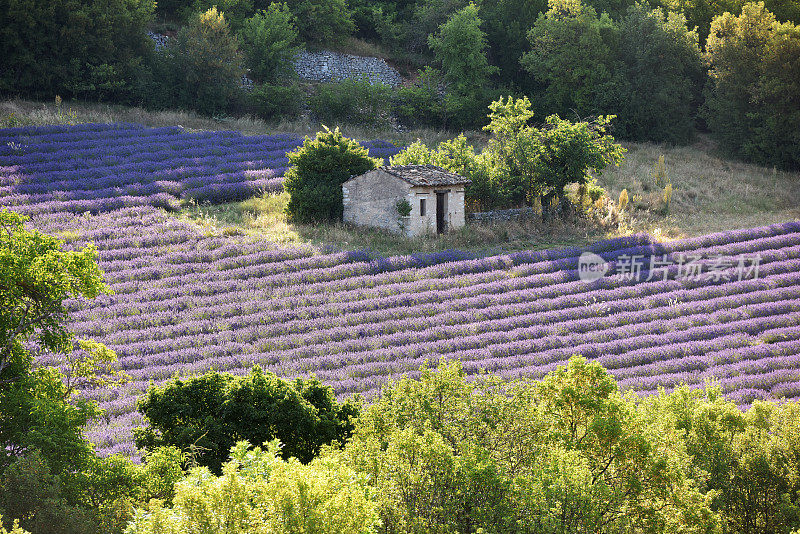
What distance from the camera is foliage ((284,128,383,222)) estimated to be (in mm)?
24688

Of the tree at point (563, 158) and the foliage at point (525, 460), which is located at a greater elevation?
the tree at point (563, 158)

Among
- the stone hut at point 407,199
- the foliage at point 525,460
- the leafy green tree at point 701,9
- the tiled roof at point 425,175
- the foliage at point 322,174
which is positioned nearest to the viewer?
the foliage at point 525,460

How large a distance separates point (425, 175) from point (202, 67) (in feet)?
59.5

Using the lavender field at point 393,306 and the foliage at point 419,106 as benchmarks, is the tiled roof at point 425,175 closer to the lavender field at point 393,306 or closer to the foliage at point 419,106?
the lavender field at point 393,306

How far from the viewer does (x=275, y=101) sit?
3922 cm

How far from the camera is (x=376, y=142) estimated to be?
34.6 m

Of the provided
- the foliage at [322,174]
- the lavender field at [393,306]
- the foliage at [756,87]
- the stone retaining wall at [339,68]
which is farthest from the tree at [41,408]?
the foliage at [756,87]

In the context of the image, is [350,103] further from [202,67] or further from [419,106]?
[202,67]

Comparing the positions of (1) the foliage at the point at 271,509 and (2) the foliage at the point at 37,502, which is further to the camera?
(2) the foliage at the point at 37,502

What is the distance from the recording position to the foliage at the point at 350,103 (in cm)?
3959

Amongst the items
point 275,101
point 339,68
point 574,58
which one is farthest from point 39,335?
point 339,68

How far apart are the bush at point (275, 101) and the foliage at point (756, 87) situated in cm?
2282

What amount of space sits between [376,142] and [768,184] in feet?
60.8

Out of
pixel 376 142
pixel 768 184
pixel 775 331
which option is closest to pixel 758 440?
pixel 775 331
